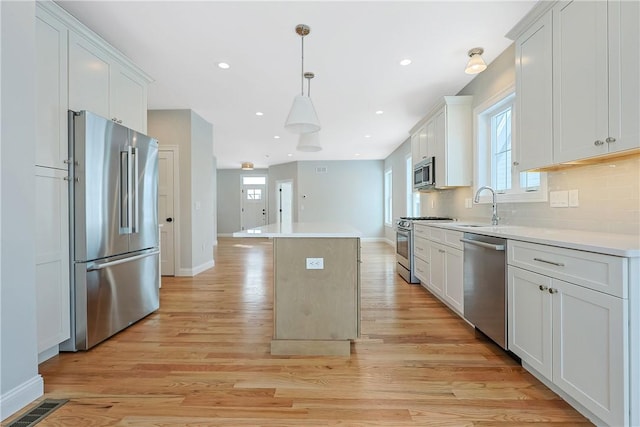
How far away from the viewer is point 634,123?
59.6 inches

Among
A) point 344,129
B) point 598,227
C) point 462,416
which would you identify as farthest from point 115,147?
point 344,129

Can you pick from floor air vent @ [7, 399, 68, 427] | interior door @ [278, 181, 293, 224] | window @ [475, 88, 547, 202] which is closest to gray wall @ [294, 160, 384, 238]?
interior door @ [278, 181, 293, 224]

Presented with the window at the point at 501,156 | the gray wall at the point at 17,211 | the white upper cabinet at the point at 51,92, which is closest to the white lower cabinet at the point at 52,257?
the white upper cabinet at the point at 51,92

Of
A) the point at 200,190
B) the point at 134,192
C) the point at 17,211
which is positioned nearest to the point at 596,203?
the point at 17,211

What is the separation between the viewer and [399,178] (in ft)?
25.2

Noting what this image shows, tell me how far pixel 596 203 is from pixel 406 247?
8.40ft

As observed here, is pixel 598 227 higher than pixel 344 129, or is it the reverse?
pixel 344 129

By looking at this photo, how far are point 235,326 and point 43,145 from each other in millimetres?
2010

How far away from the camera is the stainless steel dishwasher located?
2.09 metres

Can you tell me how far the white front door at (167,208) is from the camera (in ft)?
15.6

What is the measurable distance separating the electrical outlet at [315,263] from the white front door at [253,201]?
366 inches

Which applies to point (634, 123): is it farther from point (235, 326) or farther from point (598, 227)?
point (235, 326)

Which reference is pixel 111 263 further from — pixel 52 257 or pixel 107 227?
pixel 52 257

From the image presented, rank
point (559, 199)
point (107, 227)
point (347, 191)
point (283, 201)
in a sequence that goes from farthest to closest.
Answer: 1. point (283, 201)
2. point (347, 191)
3. point (107, 227)
4. point (559, 199)
